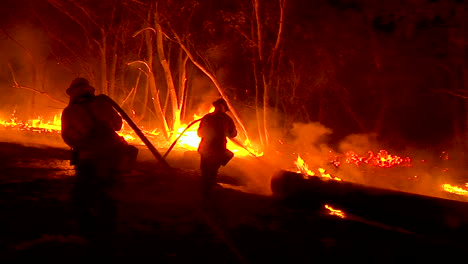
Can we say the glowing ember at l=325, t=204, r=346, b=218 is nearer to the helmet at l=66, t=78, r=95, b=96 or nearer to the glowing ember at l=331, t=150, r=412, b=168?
the helmet at l=66, t=78, r=95, b=96

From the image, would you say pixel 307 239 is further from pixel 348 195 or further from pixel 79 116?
pixel 79 116

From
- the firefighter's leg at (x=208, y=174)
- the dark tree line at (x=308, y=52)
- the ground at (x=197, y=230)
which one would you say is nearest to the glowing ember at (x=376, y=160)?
the dark tree line at (x=308, y=52)

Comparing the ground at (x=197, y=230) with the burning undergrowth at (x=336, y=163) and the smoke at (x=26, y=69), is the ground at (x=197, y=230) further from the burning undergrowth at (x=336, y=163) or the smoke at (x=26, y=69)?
the smoke at (x=26, y=69)

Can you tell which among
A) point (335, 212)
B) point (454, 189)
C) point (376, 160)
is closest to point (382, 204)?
point (335, 212)

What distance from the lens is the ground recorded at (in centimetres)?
450

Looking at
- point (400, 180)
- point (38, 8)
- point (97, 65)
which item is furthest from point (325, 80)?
point (38, 8)

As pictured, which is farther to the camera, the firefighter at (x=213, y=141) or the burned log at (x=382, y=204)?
the firefighter at (x=213, y=141)

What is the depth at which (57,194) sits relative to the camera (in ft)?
21.9

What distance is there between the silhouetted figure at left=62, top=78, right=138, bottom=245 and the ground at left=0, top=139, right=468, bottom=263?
0.50 m

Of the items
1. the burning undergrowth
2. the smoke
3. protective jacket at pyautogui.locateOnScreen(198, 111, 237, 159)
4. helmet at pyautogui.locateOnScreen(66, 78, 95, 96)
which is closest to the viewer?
helmet at pyautogui.locateOnScreen(66, 78, 95, 96)

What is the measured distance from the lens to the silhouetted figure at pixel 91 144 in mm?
4484

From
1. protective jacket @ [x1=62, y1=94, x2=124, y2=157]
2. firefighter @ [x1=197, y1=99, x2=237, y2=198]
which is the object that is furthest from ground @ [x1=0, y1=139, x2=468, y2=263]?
protective jacket @ [x1=62, y1=94, x2=124, y2=157]

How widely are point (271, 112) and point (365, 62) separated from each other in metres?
9.44

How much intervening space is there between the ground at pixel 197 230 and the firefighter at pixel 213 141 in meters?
0.47
